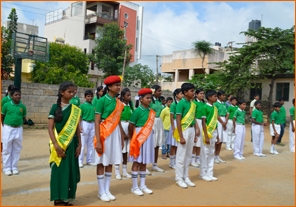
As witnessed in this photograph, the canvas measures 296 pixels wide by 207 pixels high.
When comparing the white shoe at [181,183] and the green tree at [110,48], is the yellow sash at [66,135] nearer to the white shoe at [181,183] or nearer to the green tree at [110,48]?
the white shoe at [181,183]

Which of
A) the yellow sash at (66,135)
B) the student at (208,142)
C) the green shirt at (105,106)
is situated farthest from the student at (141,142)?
the student at (208,142)

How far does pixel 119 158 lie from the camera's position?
4.19 meters

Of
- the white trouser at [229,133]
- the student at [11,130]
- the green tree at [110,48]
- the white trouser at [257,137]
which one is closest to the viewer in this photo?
the student at [11,130]

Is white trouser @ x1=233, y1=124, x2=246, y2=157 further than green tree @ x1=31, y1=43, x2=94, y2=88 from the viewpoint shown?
No

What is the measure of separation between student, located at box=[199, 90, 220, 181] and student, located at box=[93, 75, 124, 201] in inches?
84.2

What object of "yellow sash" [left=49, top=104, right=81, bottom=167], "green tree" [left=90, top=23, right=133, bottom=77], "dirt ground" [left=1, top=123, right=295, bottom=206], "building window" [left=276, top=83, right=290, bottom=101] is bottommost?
"dirt ground" [left=1, top=123, right=295, bottom=206]


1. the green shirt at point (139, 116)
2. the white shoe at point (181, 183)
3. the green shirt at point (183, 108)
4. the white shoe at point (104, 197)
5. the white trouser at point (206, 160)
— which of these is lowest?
the white shoe at point (181, 183)

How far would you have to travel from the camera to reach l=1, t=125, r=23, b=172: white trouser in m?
5.68

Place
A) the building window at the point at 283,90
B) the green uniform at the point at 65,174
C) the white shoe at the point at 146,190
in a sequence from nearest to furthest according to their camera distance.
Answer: the green uniform at the point at 65,174
the white shoe at the point at 146,190
the building window at the point at 283,90

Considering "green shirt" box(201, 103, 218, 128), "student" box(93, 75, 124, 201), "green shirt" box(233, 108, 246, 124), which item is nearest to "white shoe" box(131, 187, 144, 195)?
"student" box(93, 75, 124, 201)

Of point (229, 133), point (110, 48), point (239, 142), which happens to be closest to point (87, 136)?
point (239, 142)

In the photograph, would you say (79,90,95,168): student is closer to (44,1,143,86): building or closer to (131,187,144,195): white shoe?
(131,187,144,195): white shoe

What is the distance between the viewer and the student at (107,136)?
407 centimetres

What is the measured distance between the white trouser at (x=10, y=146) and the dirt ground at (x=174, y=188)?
0.24m
